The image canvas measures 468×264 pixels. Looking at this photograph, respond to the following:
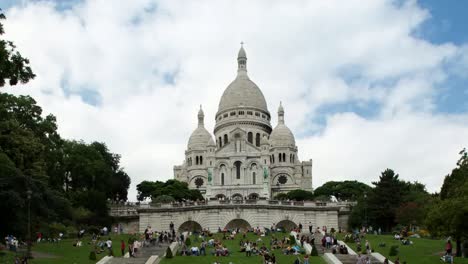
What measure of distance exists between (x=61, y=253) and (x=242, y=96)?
8363cm

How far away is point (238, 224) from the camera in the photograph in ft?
219

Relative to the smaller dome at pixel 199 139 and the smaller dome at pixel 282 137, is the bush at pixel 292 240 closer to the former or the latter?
the smaller dome at pixel 282 137

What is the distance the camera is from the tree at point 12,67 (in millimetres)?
28172

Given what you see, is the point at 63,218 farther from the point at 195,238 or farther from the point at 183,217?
the point at 183,217

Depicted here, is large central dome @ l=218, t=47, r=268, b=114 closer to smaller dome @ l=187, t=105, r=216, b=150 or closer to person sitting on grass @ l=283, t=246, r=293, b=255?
smaller dome @ l=187, t=105, r=216, b=150

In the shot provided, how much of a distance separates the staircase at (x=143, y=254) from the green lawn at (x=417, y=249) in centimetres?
1222

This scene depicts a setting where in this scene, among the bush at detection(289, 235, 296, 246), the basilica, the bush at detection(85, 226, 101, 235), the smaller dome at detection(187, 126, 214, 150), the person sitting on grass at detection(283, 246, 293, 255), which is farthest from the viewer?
the smaller dome at detection(187, 126, 214, 150)

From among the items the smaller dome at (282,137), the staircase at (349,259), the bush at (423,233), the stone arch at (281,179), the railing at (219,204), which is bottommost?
the staircase at (349,259)

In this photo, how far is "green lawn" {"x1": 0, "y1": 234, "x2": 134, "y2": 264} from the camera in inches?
1537

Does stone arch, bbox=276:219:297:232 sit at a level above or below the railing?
below

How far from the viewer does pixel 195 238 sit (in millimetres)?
53844

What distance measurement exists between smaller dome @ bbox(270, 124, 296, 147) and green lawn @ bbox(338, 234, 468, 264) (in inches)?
2477

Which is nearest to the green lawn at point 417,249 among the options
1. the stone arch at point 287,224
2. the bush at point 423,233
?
the bush at point 423,233

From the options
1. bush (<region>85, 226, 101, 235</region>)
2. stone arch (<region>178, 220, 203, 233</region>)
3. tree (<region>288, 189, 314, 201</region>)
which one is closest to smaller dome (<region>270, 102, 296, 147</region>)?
tree (<region>288, 189, 314, 201</region>)
